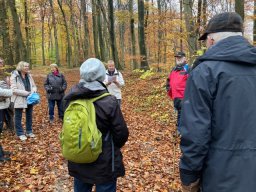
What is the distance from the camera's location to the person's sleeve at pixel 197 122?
2430 mm

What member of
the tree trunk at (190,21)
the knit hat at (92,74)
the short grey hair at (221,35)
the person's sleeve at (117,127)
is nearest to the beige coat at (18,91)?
the knit hat at (92,74)

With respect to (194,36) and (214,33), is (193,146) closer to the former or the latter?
(214,33)

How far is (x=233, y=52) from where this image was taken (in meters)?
2.46

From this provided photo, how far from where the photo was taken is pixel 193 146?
2.45 meters

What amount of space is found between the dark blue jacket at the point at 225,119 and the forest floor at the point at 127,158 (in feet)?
10.2

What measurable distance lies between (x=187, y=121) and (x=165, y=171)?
397 cm

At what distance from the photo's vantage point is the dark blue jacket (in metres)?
2.43

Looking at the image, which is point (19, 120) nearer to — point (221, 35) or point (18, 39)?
point (221, 35)

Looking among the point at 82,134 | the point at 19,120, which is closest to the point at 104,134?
the point at 82,134

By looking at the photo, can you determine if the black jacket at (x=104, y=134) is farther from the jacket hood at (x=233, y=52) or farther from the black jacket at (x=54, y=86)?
the black jacket at (x=54, y=86)

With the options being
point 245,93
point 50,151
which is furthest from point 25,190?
point 245,93

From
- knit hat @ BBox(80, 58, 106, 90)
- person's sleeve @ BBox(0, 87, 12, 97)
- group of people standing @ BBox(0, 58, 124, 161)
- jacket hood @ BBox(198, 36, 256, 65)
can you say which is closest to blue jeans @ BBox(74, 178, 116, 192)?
knit hat @ BBox(80, 58, 106, 90)

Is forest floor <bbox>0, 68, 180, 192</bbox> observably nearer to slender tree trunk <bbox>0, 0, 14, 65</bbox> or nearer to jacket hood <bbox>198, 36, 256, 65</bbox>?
jacket hood <bbox>198, 36, 256, 65</bbox>

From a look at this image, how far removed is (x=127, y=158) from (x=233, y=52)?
4.92 m
